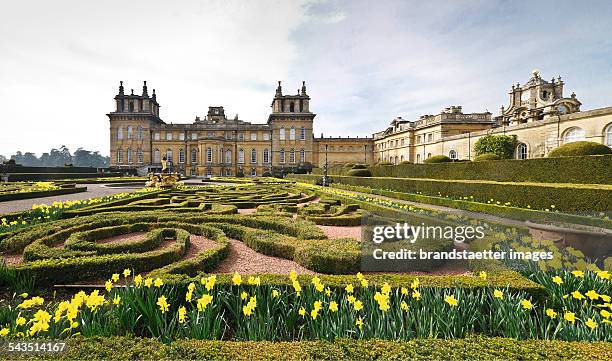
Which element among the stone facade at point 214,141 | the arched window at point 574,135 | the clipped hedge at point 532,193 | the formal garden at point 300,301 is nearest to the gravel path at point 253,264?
the formal garden at point 300,301

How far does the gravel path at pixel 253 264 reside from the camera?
13.3 ft

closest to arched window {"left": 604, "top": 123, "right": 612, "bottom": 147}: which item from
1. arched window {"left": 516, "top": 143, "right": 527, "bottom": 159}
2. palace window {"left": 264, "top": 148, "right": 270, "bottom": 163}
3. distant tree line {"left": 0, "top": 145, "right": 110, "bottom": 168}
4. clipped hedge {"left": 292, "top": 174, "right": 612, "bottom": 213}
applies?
arched window {"left": 516, "top": 143, "right": 527, "bottom": 159}

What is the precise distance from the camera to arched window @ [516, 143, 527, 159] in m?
24.3

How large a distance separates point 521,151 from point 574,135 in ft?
17.1

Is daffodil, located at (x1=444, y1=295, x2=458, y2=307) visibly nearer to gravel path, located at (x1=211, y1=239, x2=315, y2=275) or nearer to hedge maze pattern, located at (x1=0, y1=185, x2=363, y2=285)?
hedge maze pattern, located at (x1=0, y1=185, x2=363, y2=285)

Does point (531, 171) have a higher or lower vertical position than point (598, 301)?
higher

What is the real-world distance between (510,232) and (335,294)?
2943 millimetres

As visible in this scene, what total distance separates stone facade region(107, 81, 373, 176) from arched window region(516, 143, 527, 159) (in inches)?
1197

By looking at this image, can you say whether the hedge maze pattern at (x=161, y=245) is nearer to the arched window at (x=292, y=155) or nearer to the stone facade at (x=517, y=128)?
the stone facade at (x=517, y=128)

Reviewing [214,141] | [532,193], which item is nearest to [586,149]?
[532,193]

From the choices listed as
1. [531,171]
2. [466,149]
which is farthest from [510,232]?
[466,149]

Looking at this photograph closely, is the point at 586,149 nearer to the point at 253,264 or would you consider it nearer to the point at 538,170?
the point at 538,170

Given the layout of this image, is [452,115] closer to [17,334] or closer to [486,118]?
[486,118]

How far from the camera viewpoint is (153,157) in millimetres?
49125
